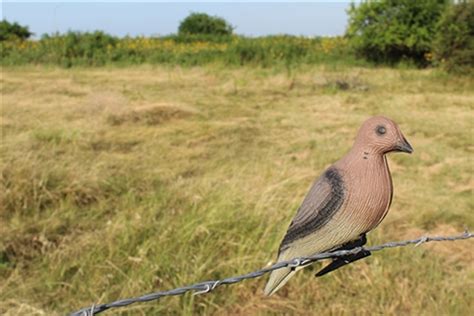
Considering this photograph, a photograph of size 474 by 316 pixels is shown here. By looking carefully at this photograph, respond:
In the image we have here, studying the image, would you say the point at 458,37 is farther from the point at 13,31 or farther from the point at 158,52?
the point at 13,31

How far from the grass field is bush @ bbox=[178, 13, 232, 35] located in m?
13.2

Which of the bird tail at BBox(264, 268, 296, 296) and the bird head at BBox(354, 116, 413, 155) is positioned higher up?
the bird head at BBox(354, 116, 413, 155)

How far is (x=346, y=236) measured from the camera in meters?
0.43

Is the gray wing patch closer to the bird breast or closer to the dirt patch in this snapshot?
the bird breast

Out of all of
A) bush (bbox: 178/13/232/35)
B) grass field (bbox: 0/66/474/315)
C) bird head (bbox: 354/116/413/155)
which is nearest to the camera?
→ bird head (bbox: 354/116/413/155)

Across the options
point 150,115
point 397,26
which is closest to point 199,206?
point 150,115

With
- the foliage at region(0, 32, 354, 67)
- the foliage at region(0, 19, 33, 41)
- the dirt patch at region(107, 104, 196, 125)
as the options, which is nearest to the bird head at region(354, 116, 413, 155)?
the dirt patch at region(107, 104, 196, 125)

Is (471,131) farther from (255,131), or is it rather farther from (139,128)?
(139,128)

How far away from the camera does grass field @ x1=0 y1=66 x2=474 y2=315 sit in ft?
6.84

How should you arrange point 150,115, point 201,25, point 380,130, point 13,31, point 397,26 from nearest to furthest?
point 380,130
point 150,115
point 397,26
point 13,31
point 201,25

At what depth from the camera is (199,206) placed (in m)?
2.58

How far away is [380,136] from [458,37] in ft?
27.1

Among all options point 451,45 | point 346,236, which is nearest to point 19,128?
point 346,236

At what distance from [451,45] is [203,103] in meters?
4.13
